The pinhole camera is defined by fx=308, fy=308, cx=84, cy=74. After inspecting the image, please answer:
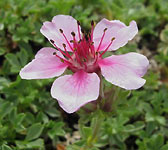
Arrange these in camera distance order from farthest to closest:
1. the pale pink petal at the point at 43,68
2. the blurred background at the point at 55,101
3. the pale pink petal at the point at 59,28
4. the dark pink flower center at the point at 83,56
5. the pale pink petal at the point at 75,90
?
the blurred background at the point at 55,101
the pale pink petal at the point at 59,28
the dark pink flower center at the point at 83,56
the pale pink petal at the point at 43,68
the pale pink petal at the point at 75,90

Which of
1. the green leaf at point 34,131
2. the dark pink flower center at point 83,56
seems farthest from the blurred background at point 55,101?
the dark pink flower center at point 83,56

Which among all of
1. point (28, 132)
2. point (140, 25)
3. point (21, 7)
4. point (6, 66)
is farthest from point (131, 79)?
point (140, 25)

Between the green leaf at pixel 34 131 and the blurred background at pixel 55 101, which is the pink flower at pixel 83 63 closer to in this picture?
the blurred background at pixel 55 101

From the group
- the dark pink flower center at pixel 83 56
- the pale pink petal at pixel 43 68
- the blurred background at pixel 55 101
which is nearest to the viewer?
the pale pink petal at pixel 43 68

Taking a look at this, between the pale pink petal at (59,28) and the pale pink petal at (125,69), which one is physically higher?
the pale pink petal at (59,28)

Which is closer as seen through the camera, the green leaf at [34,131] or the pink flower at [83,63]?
the pink flower at [83,63]

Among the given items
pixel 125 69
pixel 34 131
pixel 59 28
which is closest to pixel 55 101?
pixel 34 131

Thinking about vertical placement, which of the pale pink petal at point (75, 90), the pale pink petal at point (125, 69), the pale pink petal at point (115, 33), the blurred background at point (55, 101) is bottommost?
the blurred background at point (55, 101)

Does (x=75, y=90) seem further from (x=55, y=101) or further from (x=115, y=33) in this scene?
(x=55, y=101)
